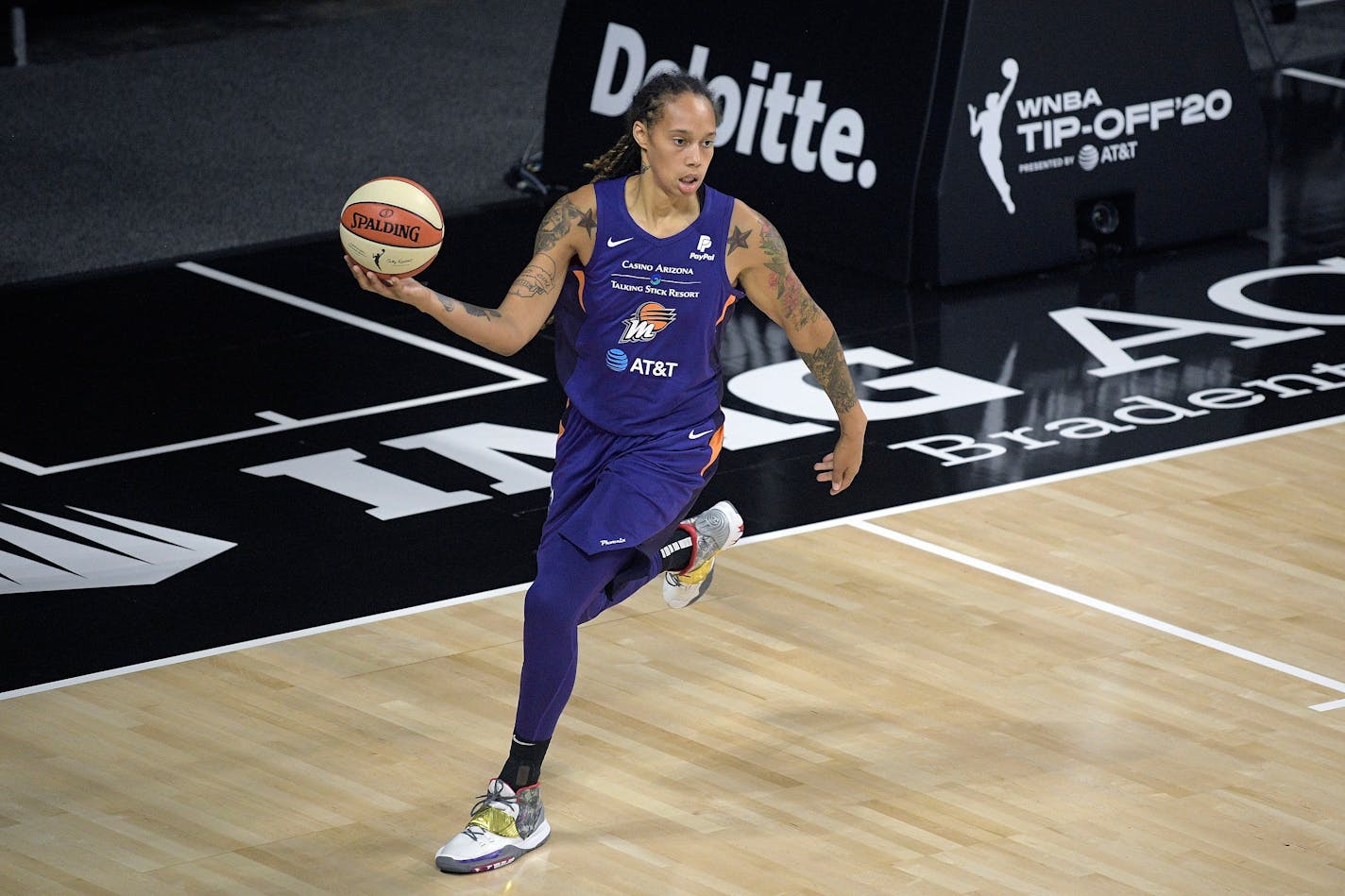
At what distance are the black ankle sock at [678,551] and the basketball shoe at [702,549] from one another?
0.01m

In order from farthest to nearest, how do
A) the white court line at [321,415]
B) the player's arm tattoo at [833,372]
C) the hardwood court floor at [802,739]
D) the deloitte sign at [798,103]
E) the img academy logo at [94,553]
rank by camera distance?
the deloitte sign at [798,103] < the white court line at [321,415] < the img academy logo at [94,553] < the player's arm tattoo at [833,372] < the hardwood court floor at [802,739]

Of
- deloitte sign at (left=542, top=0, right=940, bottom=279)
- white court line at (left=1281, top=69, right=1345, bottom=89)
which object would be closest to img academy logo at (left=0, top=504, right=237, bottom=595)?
deloitte sign at (left=542, top=0, right=940, bottom=279)

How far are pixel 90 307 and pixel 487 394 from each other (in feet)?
7.89

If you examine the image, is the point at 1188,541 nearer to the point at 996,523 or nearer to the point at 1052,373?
the point at 996,523

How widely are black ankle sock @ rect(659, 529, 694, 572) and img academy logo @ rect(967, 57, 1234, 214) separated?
497cm

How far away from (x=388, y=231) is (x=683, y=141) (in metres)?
0.78

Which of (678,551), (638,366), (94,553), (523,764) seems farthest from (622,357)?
(94,553)

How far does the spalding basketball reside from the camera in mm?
5613

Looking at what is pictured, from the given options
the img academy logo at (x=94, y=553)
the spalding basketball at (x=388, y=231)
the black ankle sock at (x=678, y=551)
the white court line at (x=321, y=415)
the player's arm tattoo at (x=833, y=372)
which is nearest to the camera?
the spalding basketball at (x=388, y=231)

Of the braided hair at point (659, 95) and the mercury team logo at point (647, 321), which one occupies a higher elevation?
the braided hair at point (659, 95)

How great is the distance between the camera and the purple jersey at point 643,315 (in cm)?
591

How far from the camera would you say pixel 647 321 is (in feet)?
19.5

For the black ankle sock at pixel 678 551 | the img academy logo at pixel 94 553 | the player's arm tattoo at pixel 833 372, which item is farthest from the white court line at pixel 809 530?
the player's arm tattoo at pixel 833 372

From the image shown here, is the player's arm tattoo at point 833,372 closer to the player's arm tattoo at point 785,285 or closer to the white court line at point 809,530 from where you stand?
the player's arm tattoo at point 785,285
